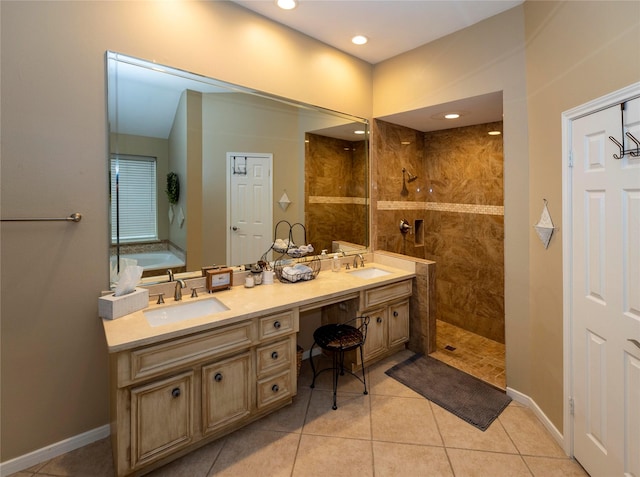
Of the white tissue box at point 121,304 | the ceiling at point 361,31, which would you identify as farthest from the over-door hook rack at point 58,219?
the ceiling at point 361,31

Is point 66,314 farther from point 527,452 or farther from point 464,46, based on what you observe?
point 464,46

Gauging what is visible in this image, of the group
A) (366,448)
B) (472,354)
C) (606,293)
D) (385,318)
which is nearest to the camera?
(606,293)

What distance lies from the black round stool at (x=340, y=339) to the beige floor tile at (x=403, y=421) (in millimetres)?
223

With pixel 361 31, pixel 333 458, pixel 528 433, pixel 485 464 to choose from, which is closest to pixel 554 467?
pixel 528 433

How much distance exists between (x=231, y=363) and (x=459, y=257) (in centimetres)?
310

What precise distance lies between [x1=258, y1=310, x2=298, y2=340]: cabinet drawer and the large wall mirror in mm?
684

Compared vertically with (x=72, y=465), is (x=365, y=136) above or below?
above

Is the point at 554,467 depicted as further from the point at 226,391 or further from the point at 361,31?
the point at 361,31

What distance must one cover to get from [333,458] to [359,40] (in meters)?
3.33

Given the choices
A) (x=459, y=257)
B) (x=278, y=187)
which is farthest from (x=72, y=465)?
(x=459, y=257)

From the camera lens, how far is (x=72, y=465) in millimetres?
1742

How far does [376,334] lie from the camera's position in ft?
9.09

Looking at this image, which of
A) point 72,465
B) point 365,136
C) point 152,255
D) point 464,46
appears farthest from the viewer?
point 365,136

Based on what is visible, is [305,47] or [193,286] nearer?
[193,286]
